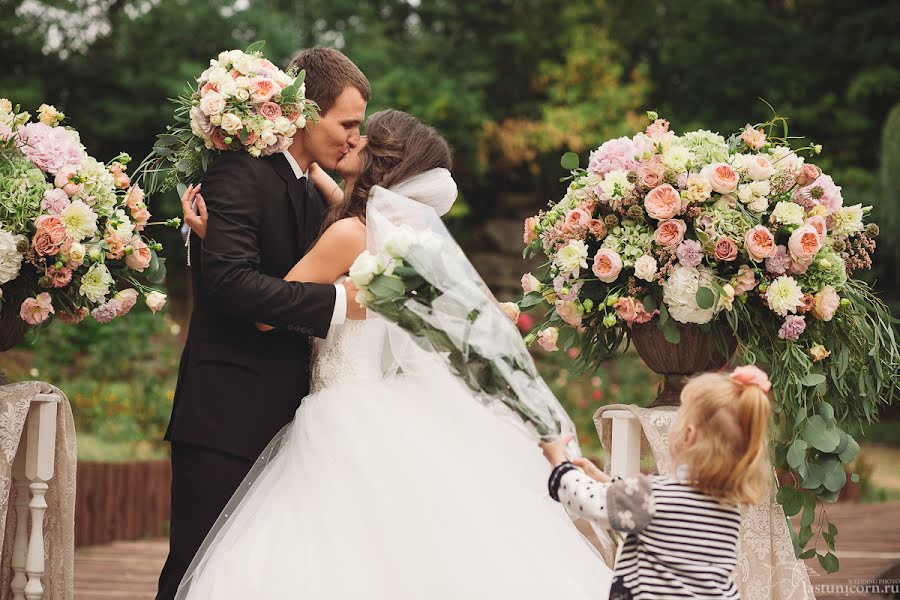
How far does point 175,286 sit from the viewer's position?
42.0 ft

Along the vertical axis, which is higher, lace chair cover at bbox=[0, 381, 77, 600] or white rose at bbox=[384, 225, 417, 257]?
white rose at bbox=[384, 225, 417, 257]

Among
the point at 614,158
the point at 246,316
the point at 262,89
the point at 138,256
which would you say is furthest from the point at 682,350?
the point at 138,256

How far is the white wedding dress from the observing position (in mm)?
2639

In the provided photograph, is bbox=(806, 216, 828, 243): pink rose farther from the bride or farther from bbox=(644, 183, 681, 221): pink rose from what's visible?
the bride

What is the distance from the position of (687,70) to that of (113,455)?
9.77 metres

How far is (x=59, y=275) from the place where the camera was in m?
3.30

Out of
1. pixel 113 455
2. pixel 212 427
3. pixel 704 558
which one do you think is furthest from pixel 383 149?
pixel 113 455

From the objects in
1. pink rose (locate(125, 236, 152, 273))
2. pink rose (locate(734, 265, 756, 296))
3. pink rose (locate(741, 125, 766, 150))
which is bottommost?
pink rose (locate(125, 236, 152, 273))

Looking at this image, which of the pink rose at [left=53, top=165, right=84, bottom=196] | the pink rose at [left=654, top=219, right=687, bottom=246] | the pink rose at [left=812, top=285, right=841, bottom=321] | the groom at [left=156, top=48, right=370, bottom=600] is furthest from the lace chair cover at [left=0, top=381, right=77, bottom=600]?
the pink rose at [left=812, top=285, right=841, bottom=321]

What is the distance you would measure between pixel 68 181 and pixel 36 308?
0.40 metres

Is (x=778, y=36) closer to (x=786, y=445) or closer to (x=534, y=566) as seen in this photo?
(x=786, y=445)

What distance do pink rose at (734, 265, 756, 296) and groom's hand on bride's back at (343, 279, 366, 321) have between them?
1.13m

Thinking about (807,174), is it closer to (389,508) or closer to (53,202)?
(389,508)

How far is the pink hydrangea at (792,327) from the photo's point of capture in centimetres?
325
